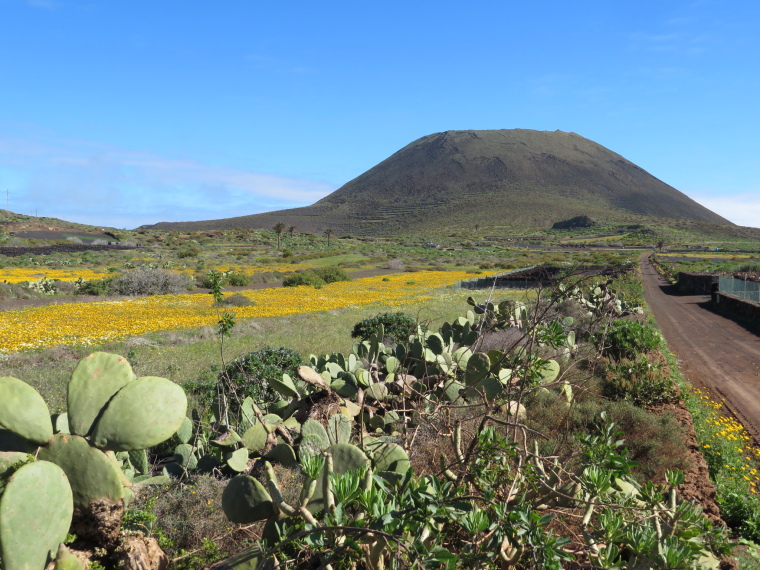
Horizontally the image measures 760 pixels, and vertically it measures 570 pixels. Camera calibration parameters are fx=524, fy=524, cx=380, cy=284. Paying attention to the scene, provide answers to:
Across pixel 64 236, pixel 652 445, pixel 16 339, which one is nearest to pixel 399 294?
pixel 16 339

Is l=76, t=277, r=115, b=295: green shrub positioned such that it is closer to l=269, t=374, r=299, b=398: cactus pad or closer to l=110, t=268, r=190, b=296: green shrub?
l=110, t=268, r=190, b=296: green shrub

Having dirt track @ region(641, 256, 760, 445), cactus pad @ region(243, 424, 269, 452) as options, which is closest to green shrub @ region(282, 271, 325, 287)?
dirt track @ region(641, 256, 760, 445)

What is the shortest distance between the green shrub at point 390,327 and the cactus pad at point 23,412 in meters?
9.22

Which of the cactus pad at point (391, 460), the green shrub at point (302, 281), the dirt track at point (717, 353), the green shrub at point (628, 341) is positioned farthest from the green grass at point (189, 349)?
the green shrub at point (302, 281)

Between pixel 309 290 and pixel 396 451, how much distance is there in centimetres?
2698

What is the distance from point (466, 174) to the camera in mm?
188375

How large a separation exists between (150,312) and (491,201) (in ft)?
470

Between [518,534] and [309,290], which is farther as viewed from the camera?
[309,290]

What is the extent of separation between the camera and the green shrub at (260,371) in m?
7.72

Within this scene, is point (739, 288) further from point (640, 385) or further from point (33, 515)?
point (33, 515)

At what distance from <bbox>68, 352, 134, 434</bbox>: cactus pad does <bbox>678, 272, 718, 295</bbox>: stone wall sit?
94.8 feet

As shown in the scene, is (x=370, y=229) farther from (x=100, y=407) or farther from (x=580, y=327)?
(x=100, y=407)

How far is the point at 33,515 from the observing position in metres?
2.22

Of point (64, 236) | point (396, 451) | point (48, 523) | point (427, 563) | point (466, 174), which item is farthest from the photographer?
point (466, 174)
